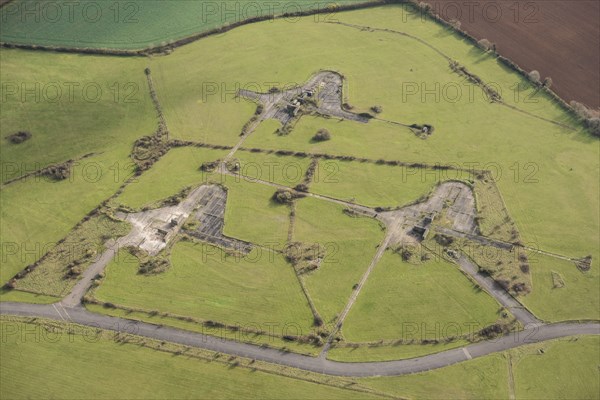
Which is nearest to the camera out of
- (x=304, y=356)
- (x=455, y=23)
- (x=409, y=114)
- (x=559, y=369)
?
(x=559, y=369)

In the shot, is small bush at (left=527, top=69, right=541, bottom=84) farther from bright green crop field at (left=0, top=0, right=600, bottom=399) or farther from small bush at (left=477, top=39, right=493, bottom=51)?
small bush at (left=477, top=39, right=493, bottom=51)

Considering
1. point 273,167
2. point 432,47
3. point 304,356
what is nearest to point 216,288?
point 304,356

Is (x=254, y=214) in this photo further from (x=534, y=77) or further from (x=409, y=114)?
(x=534, y=77)

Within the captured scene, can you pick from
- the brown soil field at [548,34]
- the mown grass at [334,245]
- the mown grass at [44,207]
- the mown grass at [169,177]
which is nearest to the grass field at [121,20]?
the brown soil field at [548,34]

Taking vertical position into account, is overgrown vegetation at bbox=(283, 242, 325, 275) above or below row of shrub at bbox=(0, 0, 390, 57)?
below

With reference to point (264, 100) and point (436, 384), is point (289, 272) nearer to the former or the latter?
point (436, 384)

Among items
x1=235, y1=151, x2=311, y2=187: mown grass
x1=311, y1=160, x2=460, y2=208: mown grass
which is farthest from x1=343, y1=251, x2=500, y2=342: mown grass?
x1=235, y1=151, x2=311, y2=187: mown grass
